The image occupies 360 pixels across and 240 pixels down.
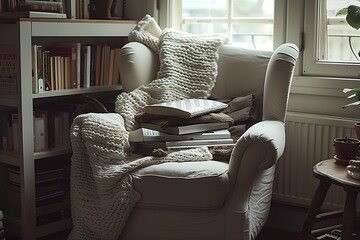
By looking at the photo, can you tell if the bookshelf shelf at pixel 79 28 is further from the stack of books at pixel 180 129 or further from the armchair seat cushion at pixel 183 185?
the armchair seat cushion at pixel 183 185

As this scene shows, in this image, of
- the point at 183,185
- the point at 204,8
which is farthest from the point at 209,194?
the point at 204,8

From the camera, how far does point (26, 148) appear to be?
2.77 m

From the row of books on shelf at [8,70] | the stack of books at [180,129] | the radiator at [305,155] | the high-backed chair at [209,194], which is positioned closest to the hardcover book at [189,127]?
the stack of books at [180,129]

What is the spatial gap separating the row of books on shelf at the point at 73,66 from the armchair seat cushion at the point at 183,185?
0.84 m

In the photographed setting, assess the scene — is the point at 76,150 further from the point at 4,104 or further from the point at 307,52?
the point at 307,52

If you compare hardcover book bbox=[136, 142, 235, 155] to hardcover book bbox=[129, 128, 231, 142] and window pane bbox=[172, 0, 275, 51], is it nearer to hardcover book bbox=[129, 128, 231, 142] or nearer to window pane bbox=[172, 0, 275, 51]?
hardcover book bbox=[129, 128, 231, 142]

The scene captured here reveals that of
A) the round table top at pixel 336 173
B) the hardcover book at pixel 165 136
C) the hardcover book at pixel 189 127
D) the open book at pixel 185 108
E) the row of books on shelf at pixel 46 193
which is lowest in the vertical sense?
the row of books on shelf at pixel 46 193

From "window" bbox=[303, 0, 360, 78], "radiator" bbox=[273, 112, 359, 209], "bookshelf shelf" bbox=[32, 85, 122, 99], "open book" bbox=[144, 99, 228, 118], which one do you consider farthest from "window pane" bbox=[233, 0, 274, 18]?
"bookshelf shelf" bbox=[32, 85, 122, 99]

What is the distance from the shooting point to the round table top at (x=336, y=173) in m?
2.13

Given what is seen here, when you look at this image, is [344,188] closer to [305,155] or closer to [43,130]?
[305,155]

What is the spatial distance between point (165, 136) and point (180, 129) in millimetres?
74

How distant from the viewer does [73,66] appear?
301cm

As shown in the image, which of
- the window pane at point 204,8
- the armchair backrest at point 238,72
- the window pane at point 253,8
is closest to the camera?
the armchair backrest at point 238,72

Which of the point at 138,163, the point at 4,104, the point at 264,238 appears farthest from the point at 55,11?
the point at 264,238
